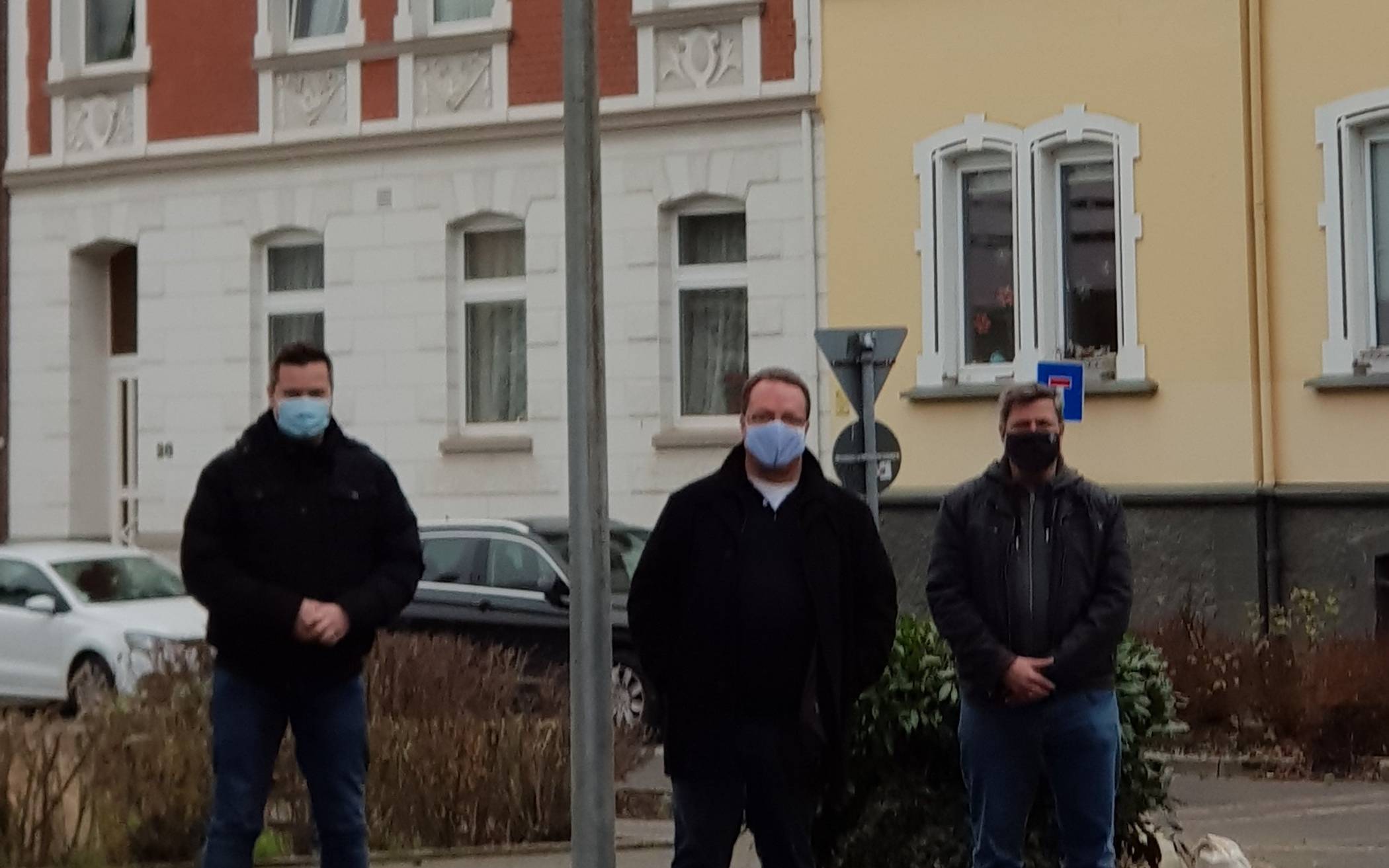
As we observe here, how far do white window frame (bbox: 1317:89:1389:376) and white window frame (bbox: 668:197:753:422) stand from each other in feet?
17.3

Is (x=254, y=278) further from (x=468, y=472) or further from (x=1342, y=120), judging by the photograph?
(x=1342, y=120)

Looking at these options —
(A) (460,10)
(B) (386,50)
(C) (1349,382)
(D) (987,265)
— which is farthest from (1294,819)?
(B) (386,50)

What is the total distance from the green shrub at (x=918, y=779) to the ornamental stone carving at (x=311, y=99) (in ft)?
57.2

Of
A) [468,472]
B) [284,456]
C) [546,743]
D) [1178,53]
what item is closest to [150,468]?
[468,472]

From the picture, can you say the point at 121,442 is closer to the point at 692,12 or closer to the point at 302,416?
the point at 692,12

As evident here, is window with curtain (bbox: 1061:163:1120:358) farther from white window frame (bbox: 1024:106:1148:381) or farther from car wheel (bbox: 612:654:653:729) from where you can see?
car wheel (bbox: 612:654:653:729)

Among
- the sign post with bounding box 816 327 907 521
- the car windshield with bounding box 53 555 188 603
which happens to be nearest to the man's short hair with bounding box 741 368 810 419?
the sign post with bounding box 816 327 907 521

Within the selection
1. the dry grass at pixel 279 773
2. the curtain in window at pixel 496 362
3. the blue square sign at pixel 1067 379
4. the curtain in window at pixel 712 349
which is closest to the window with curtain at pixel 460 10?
the curtain in window at pixel 496 362

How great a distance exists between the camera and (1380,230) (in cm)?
2112

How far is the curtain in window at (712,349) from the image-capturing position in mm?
24172

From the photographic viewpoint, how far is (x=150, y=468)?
1069 inches

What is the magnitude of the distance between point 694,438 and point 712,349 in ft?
3.12

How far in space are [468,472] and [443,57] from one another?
388cm

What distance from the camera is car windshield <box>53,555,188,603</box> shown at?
20.9 meters
